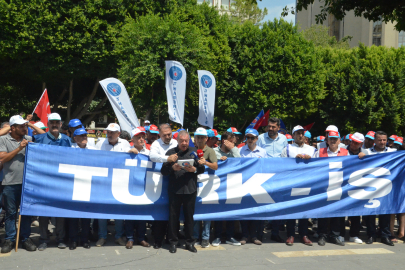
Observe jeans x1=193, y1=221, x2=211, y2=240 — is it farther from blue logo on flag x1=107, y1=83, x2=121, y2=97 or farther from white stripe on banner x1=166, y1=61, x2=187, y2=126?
blue logo on flag x1=107, y1=83, x2=121, y2=97

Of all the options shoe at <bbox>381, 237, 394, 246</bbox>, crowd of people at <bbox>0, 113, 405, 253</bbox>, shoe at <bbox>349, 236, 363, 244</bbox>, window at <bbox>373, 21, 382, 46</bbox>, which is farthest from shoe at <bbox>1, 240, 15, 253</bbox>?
window at <bbox>373, 21, 382, 46</bbox>

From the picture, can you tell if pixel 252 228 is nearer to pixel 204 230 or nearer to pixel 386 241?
pixel 204 230

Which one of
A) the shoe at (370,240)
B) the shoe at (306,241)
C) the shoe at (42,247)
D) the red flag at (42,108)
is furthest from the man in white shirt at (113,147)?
the shoe at (370,240)

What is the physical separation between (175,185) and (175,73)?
10.7 feet

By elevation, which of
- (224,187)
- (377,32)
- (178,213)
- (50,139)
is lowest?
(178,213)

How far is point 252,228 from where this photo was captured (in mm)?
6746

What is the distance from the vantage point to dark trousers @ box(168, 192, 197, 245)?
614 centimetres

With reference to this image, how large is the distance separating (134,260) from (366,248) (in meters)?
3.92

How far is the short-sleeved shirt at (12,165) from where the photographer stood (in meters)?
5.69

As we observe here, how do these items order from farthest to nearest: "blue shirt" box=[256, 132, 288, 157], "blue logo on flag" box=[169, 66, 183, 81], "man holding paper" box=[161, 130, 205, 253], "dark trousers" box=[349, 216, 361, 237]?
"blue logo on flag" box=[169, 66, 183, 81], "blue shirt" box=[256, 132, 288, 157], "dark trousers" box=[349, 216, 361, 237], "man holding paper" box=[161, 130, 205, 253]

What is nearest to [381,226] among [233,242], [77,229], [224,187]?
[233,242]

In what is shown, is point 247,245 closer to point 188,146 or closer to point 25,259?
point 188,146

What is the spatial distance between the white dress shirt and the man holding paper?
0.43 ft

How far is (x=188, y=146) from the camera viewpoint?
19.9 ft
